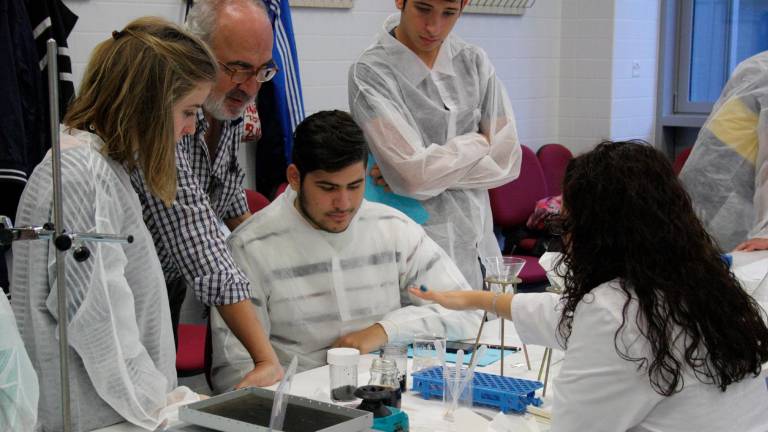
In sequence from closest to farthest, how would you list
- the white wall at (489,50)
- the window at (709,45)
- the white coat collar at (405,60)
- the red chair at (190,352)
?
the white coat collar at (405,60), the red chair at (190,352), the white wall at (489,50), the window at (709,45)

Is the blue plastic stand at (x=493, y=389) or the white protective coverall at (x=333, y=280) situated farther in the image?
the white protective coverall at (x=333, y=280)

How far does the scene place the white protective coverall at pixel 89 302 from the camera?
167 centimetres

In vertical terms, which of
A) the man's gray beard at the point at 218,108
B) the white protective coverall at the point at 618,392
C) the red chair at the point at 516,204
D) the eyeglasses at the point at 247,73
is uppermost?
the eyeglasses at the point at 247,73

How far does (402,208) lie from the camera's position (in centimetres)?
304

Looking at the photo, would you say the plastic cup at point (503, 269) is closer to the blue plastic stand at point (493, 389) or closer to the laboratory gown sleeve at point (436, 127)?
the blue plastic stand at point (493, 389)

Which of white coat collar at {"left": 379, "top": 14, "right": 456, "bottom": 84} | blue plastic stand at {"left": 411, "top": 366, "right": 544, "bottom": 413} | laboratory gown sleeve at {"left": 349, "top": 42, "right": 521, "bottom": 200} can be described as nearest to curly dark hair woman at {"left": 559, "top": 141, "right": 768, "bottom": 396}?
blue plastic stand at {"left": 411, "top": 366, "right": 544, "bottom": 413}

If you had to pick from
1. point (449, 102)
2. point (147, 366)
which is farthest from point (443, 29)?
point (147, 366)

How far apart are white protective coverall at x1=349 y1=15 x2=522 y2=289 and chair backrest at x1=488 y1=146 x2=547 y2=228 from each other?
5.67ft

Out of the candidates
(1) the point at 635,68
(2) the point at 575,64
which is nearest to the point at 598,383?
(2) the point at 575,64

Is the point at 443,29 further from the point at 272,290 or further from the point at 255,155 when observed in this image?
the point at 255,155

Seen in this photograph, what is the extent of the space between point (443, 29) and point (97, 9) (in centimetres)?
154

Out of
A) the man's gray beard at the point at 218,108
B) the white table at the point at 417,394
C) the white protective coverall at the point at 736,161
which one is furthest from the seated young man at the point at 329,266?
the white protective coverall at the point at 736,161

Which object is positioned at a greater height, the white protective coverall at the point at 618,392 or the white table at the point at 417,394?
the white protective coverall at the point at 618,392

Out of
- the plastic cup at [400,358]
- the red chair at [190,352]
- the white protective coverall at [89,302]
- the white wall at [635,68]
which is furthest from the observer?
the white wall at [635,68]
